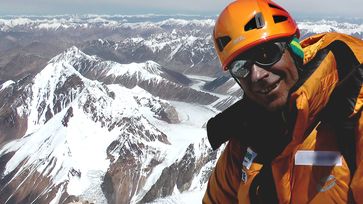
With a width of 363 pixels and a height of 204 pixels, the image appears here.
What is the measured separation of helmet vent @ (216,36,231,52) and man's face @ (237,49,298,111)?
2.12ft

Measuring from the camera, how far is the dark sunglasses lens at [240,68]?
6.87m

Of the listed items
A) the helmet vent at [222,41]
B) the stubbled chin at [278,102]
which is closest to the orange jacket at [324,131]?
the stubbled chin at [278,102]

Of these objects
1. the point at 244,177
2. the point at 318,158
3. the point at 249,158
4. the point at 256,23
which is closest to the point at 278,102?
the point at 318,158

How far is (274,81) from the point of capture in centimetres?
666

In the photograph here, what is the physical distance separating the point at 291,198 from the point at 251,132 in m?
1.29

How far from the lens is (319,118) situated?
6.53 metres

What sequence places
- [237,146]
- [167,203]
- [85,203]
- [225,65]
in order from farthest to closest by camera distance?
1. [167,203]
2. [85,203]
3. [237,146]
4. [225,65]

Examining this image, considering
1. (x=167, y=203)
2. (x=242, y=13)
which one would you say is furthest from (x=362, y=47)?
(x=167, y=203)

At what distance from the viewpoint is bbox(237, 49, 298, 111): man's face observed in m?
6.66

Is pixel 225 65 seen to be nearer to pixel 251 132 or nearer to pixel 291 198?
pixel 251 132

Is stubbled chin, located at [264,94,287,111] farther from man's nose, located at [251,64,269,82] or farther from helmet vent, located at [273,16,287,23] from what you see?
helmet vent, located at [273,16,287,23]

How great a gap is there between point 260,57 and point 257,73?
0.30m

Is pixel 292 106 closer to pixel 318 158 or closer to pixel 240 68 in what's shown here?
pixel 318 158

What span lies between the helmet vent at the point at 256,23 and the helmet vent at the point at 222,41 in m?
0.36
